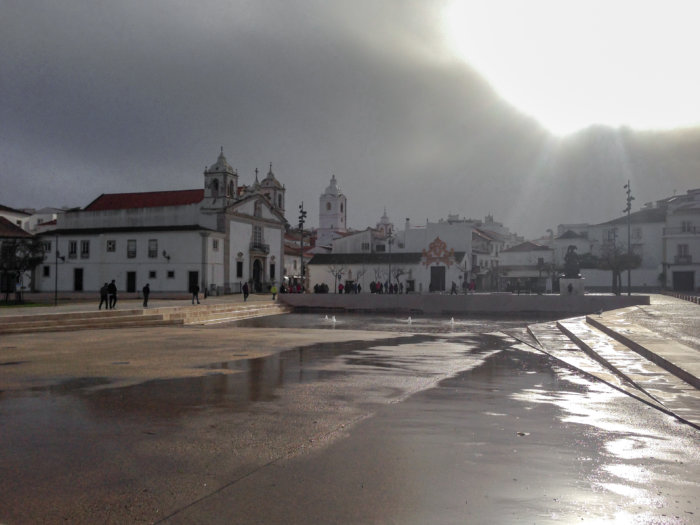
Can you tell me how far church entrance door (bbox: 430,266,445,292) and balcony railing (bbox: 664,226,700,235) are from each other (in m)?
23.9

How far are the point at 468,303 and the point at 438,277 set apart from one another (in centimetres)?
2637

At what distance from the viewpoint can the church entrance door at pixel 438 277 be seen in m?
62.6

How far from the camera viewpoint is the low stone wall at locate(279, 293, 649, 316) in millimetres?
34219

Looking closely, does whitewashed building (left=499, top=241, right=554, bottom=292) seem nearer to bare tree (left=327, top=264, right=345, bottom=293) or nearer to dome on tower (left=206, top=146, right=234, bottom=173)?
bare tree (left=327, top=264, right=345, bottom=293)

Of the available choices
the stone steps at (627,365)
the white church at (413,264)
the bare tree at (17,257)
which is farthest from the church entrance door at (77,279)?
the stone steps at (627,365)

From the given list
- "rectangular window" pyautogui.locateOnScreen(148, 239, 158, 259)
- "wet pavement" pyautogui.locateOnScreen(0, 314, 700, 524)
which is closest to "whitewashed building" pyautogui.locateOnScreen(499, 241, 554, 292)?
"rectangular window" pyautogui.locateOnScreen(148, 239, 158, 259)

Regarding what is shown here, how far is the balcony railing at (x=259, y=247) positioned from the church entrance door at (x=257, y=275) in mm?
1036

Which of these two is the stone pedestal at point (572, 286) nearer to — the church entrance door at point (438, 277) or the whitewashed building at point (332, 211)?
the church entrance door at point (438, 277)

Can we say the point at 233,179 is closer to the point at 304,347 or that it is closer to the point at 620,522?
the point at 304,347

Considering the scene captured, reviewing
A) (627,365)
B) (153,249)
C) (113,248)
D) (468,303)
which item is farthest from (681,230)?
(627,365)

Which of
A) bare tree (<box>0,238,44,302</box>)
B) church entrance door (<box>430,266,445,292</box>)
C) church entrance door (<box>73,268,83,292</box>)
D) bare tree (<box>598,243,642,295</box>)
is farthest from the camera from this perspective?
church entrance door (<box>430,266,445,292</box>)

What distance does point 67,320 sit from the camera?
20953mm

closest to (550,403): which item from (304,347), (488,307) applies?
(304,347)

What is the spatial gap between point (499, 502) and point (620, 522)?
2.50 feet
